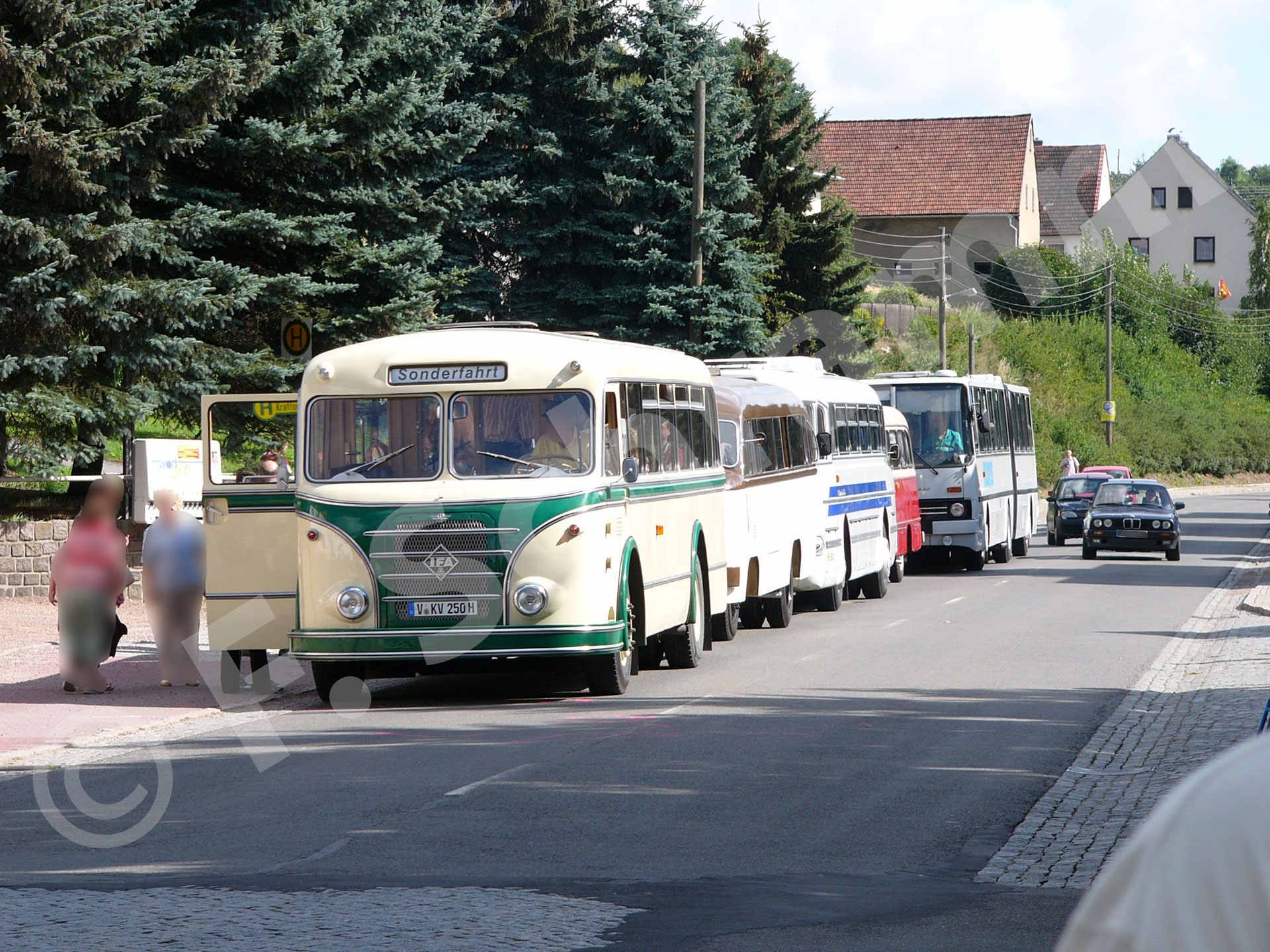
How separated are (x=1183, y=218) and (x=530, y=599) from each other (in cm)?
9586

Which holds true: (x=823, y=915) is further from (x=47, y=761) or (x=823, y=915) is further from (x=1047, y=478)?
(x=1047, y=478)

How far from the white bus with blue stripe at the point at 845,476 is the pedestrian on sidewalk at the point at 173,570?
8952mm

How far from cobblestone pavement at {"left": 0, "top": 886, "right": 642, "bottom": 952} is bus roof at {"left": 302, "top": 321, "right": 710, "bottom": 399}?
24.1ft

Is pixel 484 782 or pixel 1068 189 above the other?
pixel 1068 189

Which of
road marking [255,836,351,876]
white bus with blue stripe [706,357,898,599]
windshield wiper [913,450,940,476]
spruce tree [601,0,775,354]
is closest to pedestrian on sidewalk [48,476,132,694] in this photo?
road marking [255,836,351,876]

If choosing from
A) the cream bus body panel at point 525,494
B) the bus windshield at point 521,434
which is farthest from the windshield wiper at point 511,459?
the cream bus body panel at point 525,494

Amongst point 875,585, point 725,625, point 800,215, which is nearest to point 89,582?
point 725,625

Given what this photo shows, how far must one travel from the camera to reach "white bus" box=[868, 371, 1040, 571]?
31500 mm

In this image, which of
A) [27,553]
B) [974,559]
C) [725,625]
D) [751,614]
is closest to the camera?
[725,625]

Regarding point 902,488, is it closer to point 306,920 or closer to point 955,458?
point 955,458

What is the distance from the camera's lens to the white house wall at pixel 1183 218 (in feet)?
333

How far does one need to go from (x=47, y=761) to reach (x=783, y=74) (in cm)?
4369

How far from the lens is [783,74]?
5206 centimetres

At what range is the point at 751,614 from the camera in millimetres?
21719
